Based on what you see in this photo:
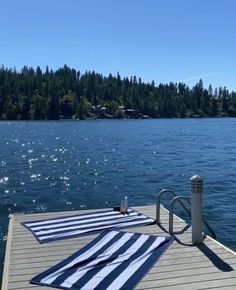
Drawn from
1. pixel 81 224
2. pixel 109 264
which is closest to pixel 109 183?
pixel 81 224

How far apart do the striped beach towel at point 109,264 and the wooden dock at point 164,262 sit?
17 centimetres

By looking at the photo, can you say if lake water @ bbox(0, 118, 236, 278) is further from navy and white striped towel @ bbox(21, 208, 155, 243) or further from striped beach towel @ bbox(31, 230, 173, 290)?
striped beach towel @ bbox(31, 230, 173, 290)

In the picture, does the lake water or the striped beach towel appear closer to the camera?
the striped beach towel

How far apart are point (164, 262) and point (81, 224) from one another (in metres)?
3.10

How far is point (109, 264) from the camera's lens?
7.54 metres

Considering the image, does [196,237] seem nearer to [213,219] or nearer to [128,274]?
[128,274]

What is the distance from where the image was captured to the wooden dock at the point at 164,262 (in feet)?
22.6

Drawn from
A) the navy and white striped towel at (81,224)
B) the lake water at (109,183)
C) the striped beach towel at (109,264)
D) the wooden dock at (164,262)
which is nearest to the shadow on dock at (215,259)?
the wooden dock at (164,262)

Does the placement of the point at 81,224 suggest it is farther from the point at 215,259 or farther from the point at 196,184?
the point at 215,259

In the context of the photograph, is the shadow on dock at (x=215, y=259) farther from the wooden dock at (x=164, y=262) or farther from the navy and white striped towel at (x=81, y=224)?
the navy and white striped towel at (x=81, y=224)

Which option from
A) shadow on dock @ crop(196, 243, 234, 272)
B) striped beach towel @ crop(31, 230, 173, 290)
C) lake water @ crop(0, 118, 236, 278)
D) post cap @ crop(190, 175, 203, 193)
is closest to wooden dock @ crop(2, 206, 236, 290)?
shadow on dock @ crop(196, 243, 234, 272)

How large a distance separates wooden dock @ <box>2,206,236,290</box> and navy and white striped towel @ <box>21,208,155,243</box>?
0.83 ft

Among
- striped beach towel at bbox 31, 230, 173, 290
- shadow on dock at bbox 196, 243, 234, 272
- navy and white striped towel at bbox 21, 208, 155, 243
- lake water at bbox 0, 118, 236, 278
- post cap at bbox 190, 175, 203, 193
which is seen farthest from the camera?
lake water at bbox 0, 118, 236, 278

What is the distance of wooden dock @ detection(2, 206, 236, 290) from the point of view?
6887mm
